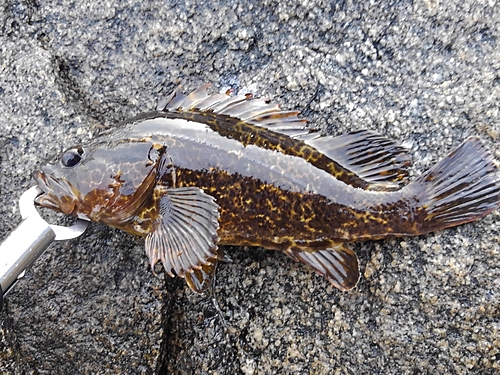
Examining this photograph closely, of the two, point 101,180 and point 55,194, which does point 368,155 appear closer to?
point 101,180

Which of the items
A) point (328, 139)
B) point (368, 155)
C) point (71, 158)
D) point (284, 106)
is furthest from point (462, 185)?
point (71, 158)

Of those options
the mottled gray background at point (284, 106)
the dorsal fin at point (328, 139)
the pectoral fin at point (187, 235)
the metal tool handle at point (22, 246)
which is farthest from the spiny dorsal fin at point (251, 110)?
the metal tool handle at point (22, 246)

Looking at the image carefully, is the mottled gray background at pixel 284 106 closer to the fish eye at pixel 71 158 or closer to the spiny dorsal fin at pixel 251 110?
the spiny dorsal fin at pixel 251 110

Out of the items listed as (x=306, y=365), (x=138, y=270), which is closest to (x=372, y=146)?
(x=306, y=365)

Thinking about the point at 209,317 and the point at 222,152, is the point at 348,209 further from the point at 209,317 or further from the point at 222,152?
the point at 209,317

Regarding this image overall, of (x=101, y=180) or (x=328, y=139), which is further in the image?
(x=328, y=139)

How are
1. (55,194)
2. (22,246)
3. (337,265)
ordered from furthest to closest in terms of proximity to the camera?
(337,265), (55,194), (22,246)
